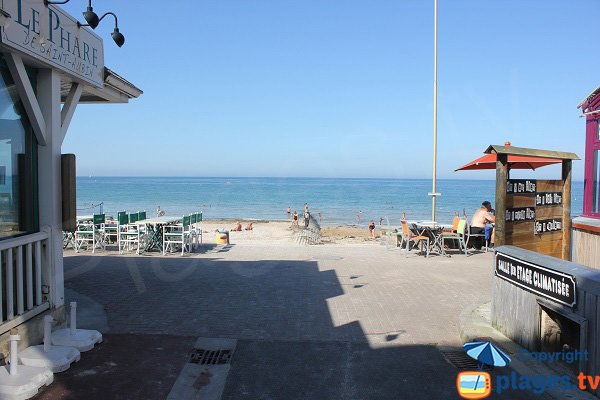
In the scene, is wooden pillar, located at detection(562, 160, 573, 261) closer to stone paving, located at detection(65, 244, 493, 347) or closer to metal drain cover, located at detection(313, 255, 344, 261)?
stone paving, located at detection(65, 244, 493, 347)

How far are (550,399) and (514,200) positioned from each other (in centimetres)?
275

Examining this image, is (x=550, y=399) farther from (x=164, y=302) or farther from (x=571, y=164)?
(x=164, y=302)

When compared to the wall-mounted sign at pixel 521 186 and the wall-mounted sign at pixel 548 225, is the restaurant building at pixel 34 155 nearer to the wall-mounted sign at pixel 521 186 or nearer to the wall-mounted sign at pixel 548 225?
the wall-mounted sign at pixel 521 186

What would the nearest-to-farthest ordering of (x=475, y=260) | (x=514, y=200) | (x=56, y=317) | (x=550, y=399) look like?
(x=550, y=399) → (x=56, y=317) → (x=514, y=200) → (x=475, y=260)

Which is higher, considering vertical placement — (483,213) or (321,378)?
(483,213)

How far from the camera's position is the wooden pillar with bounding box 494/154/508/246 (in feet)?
19.5

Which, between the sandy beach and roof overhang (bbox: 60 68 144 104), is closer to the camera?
roof overhang (bbox: 60 68 144 104)

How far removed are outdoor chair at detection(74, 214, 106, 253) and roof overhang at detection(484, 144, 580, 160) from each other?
10122 millimetres

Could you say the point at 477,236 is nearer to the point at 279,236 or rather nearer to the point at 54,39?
the point at 279,236

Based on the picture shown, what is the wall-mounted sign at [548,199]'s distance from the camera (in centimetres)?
660

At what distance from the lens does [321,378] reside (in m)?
4.57

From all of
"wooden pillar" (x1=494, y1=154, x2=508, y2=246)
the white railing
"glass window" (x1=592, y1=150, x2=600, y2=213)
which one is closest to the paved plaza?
the white railing

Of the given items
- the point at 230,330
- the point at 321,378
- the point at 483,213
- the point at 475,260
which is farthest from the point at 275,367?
the point at 483,213

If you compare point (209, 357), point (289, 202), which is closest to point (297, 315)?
point (209, 357)
